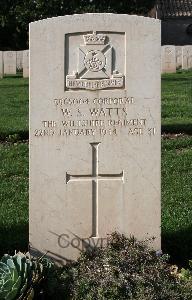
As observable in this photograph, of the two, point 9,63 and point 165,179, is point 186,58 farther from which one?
point 165,179

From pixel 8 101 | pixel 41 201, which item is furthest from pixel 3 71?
pixel 41 201

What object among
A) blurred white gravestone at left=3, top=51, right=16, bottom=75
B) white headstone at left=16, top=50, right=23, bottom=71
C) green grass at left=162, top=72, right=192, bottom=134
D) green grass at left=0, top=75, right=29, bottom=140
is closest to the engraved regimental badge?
green grass at left=0, top=75, right=29, bottom=140

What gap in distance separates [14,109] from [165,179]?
6232mm

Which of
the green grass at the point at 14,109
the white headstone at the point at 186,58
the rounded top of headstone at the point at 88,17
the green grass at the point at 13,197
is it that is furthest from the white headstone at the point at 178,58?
the rounded top of headstone at the point at 88,17

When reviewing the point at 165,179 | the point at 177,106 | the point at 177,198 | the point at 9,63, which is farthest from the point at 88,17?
the point at 9,63

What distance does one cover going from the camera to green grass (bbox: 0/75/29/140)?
10.8 m

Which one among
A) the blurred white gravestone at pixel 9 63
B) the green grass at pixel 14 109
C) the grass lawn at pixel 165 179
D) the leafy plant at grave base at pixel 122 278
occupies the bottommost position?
the leafy plant at grave base at pixel 122 278

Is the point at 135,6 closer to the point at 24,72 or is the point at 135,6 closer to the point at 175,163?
the point at 24,72

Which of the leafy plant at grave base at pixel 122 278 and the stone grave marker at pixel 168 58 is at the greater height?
the stone grave marker at pixel 168 58

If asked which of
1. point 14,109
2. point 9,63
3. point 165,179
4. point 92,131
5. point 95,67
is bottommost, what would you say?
point 165,179

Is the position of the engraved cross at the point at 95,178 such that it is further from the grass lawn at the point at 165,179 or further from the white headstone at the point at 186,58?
the white headstone at the point at 186,58

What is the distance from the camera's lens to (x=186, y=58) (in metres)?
24.9

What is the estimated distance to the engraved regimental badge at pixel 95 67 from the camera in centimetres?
518

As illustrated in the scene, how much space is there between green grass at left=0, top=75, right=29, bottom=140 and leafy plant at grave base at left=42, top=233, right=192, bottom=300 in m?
5.66
